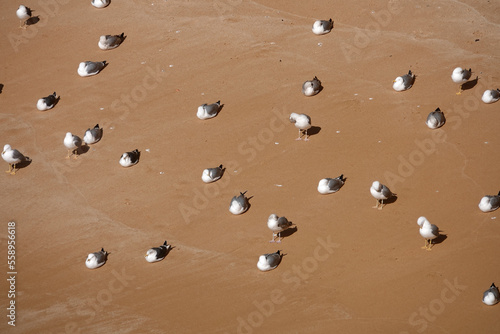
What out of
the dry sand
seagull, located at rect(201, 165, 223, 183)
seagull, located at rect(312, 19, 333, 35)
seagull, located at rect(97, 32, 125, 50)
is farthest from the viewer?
seagull, located at rect(97, 32, 125, 50)

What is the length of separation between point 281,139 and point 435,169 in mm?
4199

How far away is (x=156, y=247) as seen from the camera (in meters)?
16.3

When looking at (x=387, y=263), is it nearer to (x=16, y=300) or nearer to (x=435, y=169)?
(x=435, y=169)

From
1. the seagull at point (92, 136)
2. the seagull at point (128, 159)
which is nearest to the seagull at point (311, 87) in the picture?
the seagull at point (128, 159)

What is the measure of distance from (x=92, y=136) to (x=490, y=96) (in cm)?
1119

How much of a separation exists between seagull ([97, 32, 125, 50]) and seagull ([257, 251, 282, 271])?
36.6 ft

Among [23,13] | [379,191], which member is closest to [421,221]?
[379,191]

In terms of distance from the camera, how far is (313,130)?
19172 millimetres

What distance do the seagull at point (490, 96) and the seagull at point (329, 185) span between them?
5337mm

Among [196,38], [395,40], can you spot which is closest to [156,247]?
[196,38]

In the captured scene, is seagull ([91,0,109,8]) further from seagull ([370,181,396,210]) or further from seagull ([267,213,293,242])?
seagull ([370,181,396,210])

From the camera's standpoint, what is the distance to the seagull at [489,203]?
52.0ft

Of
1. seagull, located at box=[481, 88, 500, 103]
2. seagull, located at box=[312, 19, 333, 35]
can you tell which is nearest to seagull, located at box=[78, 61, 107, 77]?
seagull, located at box=[312, 19, 333, 35]

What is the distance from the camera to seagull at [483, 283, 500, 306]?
13.8 meters
